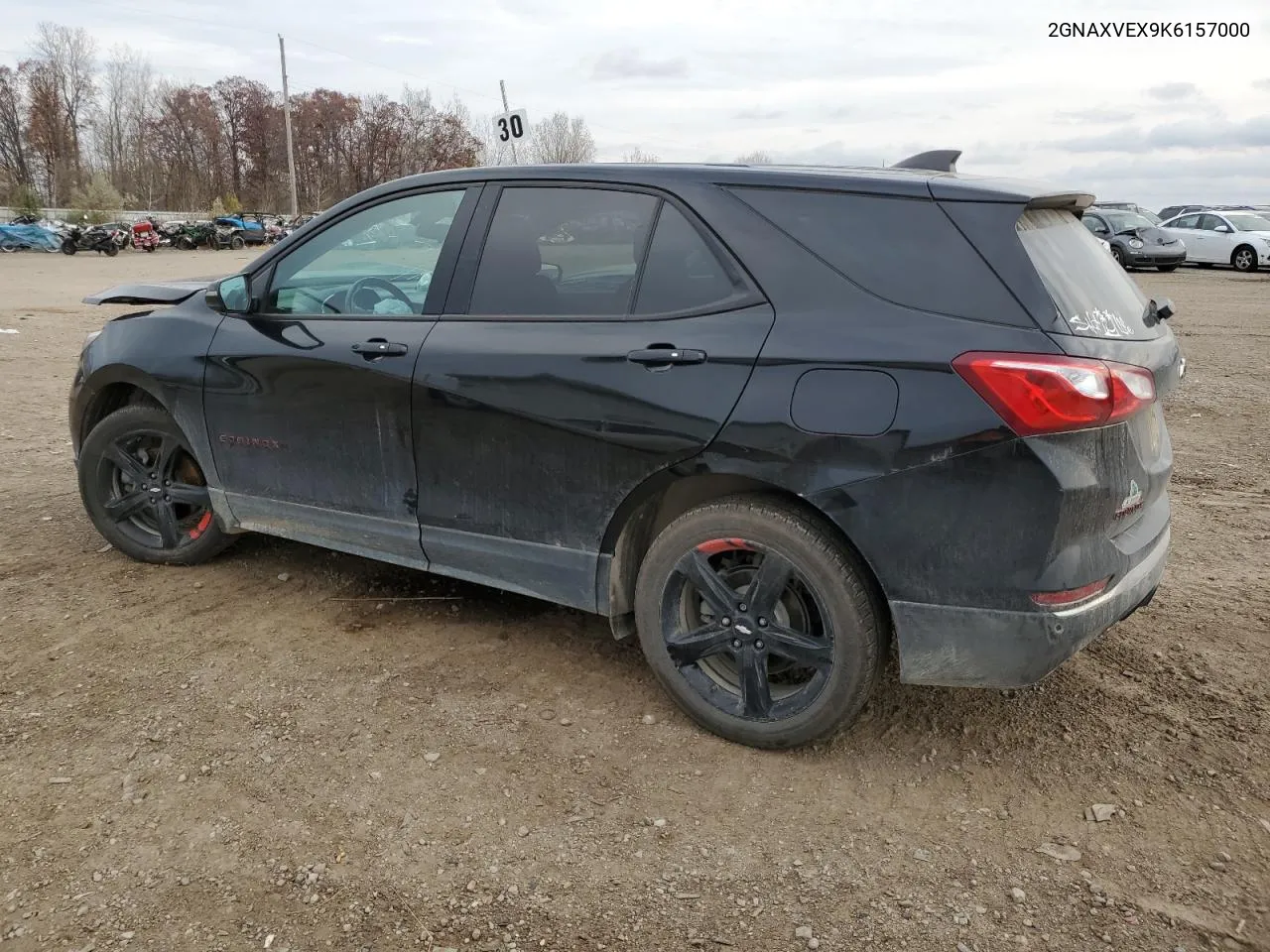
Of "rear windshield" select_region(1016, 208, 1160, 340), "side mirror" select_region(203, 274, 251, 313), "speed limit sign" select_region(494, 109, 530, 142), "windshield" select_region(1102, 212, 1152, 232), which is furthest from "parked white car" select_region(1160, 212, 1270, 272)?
"side mirror" select_region(203, 274, 251, 313)

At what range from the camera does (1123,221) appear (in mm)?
27328

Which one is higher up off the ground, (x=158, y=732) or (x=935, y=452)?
(x=935, y=452)

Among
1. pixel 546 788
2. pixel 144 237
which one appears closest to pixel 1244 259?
pixel 546 788

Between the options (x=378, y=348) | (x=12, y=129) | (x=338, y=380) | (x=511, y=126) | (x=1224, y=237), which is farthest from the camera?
(x=12, y=129)

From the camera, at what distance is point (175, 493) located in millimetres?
4543

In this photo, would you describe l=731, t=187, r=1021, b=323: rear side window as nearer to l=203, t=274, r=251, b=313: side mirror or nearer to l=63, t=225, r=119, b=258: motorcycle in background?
l=203, t=274, r=251, b=313: side mirror

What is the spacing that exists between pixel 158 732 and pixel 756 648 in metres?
1.89

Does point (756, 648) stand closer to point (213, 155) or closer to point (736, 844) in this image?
point (736, 844)

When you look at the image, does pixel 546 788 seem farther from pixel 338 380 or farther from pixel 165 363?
pixel 165 363

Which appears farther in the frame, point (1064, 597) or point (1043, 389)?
point (1064, 597)

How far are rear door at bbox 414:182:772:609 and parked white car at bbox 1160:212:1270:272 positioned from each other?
28522 mm

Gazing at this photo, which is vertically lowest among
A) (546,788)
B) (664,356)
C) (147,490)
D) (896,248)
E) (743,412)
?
(546,788)

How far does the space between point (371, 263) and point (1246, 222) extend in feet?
100

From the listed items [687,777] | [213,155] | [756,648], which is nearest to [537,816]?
[687,777]
